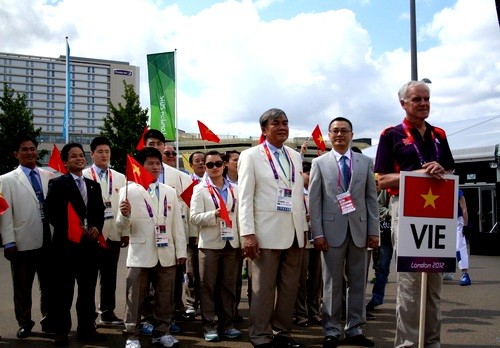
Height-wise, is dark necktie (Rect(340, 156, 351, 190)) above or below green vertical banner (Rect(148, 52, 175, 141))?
below

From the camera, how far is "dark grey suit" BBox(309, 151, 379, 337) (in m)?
5.75

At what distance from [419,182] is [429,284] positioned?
2.93 feet

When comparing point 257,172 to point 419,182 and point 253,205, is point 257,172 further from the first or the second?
point 419,182

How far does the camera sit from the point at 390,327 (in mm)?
6723

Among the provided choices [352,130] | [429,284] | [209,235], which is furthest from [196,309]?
[429,284]

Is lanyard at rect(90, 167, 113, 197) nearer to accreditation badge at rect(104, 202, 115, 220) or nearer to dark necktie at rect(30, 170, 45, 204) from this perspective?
accreditation badge at rect(104, 202, 115, 220)

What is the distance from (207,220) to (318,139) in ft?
19.2

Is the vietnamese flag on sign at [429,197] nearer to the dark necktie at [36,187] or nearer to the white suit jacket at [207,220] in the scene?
the white suit jacket at [207,220]

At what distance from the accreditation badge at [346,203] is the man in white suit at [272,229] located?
393 mm

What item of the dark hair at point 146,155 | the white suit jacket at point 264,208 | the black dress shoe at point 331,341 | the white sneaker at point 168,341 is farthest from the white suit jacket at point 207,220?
the black dress shoe at point 331,341

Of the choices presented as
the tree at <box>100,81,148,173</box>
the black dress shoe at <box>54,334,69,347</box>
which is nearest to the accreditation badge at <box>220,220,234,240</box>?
the black dress shoe at <box>54,334,69,347</box>

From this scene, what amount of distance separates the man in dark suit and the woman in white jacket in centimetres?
113

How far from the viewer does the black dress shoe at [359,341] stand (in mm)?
5719

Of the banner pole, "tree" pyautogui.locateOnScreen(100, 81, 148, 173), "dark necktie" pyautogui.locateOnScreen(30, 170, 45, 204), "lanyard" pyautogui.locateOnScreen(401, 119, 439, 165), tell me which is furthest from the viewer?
"tree" pyautogui.locateOnScreen(100, 81, 148, 173)
